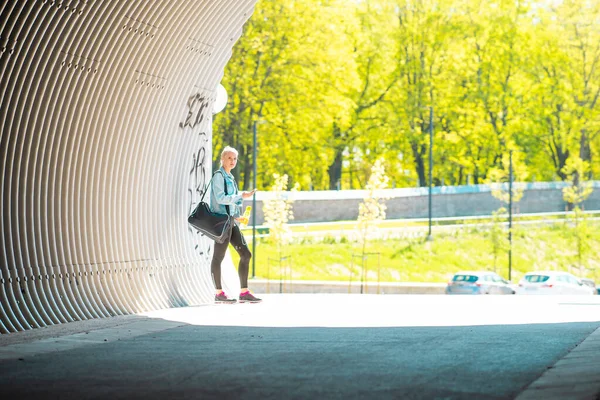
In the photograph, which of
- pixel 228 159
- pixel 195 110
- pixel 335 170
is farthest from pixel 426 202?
pixel 228 159

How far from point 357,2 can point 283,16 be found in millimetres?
14042

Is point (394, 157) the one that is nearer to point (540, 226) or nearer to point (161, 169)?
point (540, 226)

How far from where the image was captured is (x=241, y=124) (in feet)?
169

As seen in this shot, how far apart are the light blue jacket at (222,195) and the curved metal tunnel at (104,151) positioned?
23.9 inches

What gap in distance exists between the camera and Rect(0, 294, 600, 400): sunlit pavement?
6852mm

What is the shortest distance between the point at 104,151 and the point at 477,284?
28.6 meters

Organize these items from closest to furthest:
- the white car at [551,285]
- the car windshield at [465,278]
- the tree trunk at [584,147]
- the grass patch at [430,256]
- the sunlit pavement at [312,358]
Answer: the sunlit pavement at [312,358], the white car at [551,285], the car windshield at [465,278], the grass patch at [430,256], the tree trunk at [584,147]

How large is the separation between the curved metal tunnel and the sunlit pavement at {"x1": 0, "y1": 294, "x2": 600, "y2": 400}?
0.72 m

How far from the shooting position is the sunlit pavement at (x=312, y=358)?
685 centimetres

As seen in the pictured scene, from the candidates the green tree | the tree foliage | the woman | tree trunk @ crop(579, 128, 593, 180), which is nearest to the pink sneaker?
the woman

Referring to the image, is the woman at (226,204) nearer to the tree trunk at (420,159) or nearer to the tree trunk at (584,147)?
the tree trunk at (420,159)

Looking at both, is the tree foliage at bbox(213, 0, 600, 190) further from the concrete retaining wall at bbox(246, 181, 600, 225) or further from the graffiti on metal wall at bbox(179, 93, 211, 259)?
the graffiti on metal wall at bbox(179, 93, 211, 259)

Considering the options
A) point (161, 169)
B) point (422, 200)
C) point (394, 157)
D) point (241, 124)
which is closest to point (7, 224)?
point (161, 169)

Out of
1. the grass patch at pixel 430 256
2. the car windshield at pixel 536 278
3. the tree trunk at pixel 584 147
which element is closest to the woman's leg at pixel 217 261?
the car windshield at pixel 536 278
